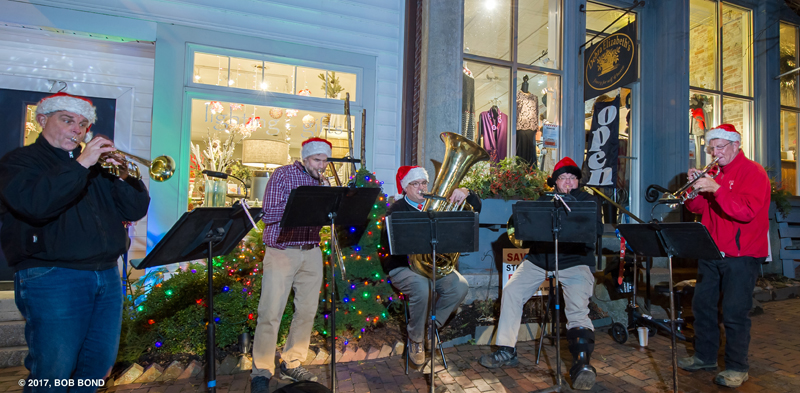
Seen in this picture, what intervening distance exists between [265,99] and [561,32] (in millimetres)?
5617

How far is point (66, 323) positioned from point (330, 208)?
1.66 meters

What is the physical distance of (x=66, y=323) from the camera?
2084mm

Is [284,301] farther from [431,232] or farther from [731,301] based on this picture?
[731,301]

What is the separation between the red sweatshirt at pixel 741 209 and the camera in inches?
136

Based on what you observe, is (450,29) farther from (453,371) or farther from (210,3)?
(453,371)

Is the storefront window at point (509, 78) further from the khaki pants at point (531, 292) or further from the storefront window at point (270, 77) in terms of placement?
the khaki pants at point (531, 292)

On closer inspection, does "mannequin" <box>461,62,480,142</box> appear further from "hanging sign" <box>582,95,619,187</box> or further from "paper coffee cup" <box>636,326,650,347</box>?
"paper coffee cup" <box>636,326,650,347</box>

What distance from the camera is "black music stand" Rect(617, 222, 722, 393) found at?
305cm

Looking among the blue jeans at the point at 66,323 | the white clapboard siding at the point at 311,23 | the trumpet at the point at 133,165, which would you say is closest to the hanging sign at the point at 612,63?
the white clapboard siding at the point at 311,23

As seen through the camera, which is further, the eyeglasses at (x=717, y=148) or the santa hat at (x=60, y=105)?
the eyeglasses at (x=717, y=148)

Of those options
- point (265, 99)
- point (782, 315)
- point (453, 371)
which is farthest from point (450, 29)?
point (782, 315)

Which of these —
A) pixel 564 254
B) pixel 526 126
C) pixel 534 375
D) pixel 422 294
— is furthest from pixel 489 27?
pixel 534 375

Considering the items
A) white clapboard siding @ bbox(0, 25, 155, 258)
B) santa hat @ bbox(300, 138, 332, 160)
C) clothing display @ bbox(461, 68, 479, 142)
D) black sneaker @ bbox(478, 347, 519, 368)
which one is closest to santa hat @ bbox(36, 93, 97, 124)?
santa hat @ bbox(300, 138, 332, 160)

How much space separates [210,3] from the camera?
5156 mm
